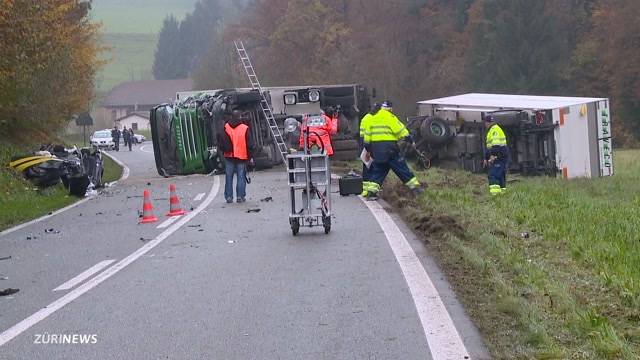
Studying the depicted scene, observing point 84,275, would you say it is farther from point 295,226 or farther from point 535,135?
point 535,135

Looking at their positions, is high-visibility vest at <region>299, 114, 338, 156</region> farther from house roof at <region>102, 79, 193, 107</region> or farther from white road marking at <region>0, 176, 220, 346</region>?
house roof at <region>102, 79, 193, 107</region>

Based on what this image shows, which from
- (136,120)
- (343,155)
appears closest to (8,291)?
(343,155)

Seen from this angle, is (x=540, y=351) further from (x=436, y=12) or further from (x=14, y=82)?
(x=436, y=12)

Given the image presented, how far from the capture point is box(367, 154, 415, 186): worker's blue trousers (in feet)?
56.1

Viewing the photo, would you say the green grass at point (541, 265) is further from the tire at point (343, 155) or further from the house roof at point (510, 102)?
the tire at point (343, 155)

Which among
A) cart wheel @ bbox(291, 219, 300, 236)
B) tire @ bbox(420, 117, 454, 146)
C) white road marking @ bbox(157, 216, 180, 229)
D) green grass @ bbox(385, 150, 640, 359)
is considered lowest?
A: green grass @ bbox(385, 150, 640, 359)

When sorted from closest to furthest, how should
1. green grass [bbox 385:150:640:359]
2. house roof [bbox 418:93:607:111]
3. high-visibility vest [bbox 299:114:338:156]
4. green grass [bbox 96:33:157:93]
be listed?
green grass [bbox 385:150:640:359] < high-visibility vest [bbox 299:114:338:156] < house roof [bbox 418:93:607:111] < green grass [bbox 96:33:157:93]

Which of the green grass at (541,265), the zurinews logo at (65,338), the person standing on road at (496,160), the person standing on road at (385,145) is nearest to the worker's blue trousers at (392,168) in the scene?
the person standing on road at (385,145)

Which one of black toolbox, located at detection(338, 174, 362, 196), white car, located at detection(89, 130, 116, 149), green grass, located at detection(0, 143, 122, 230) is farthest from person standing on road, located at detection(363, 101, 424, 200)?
white car, located at detection(89, 130, 116, 149)

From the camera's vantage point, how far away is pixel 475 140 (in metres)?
25.5

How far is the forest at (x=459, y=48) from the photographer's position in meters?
59.7

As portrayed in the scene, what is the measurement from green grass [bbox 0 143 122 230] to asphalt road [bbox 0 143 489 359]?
3.20 m

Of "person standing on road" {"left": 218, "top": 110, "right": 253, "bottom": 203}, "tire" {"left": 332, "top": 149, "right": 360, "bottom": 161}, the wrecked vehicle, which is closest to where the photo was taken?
"person standing on road" {"left": 218, "top": 110, "right": 253, "bottom": 203}

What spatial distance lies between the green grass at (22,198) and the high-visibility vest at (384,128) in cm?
641
